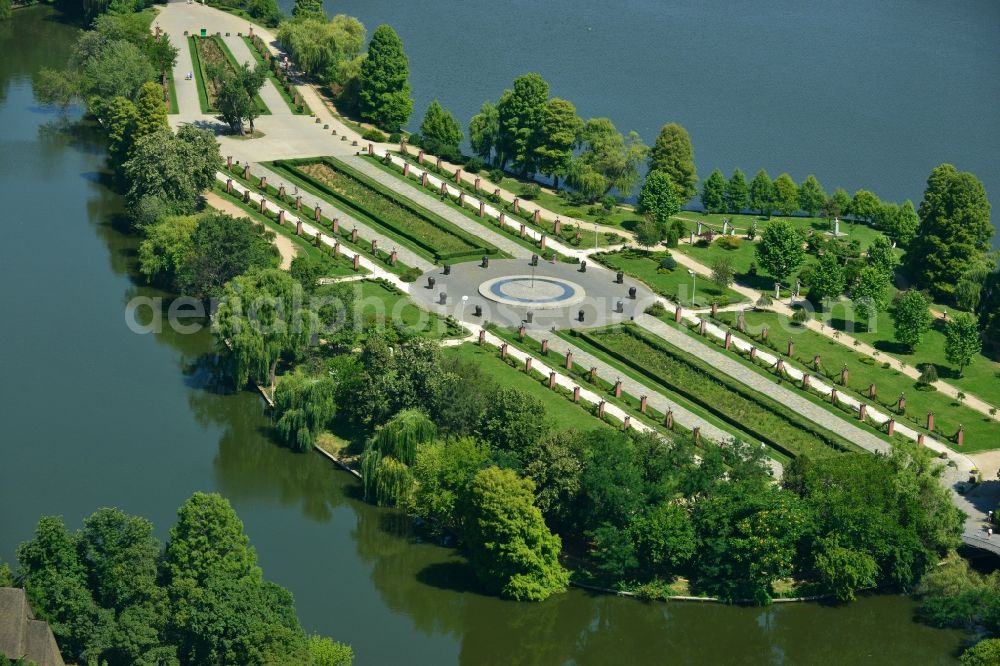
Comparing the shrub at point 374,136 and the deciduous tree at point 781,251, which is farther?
the shrub at point 374,136

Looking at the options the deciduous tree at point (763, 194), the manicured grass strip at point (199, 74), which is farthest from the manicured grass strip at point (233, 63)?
the deciduous tree at point (763, 194)

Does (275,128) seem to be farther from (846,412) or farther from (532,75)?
(846,412)

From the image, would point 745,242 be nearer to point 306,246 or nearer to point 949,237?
point 949,237

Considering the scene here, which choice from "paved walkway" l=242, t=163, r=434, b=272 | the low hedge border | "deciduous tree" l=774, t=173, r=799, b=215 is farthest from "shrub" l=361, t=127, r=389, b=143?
"deciduous tree" l=774, t=173, r=799, b=215

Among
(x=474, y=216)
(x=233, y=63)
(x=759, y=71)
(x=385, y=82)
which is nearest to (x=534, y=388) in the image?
(x=474, y=216)

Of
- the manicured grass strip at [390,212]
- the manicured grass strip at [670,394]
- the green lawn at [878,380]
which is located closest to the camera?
the manicured grass strip at [670,394]

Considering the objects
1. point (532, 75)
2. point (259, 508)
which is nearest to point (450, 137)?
point (532, 75)

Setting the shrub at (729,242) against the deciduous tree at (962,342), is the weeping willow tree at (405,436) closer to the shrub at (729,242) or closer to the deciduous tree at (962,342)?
the deciduous tree at (962,342)
